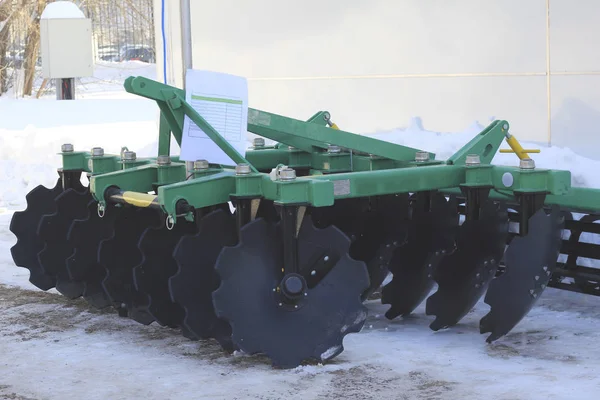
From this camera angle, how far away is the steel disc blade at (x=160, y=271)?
4.75 m

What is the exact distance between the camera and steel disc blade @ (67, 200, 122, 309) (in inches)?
209

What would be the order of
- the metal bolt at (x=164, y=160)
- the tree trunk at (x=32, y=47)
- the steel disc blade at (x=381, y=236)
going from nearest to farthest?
the metal bolt at (x=164, y=160), the steel disc blade at (x=381, y=236), the tree trunk at (x=32, y=47)

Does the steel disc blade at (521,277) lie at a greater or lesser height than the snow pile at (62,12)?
lesser

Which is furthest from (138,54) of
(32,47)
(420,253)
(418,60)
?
(420,253)

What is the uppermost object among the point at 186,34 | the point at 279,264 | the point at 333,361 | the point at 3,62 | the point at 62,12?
the point at 62,12

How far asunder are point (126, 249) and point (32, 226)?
0.89 m

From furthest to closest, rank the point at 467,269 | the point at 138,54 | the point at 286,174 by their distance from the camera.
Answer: the point at 138,54 → the point at 467,269 → the point at 286,174

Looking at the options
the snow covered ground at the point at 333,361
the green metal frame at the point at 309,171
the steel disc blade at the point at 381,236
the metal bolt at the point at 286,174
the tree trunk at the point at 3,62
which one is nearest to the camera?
the snow covered ground at the point at 333,361

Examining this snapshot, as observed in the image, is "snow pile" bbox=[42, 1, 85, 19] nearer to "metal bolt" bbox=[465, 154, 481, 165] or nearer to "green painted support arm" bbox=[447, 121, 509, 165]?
"green painted support arm" bbox=[447, 121, 509, 165]

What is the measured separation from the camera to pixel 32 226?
18.7 feet

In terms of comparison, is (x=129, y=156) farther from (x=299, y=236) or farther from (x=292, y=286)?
(x=292, y=286)

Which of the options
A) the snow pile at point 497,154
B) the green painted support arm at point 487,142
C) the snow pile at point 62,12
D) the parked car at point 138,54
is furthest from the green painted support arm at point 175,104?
the parked car at point 138,54

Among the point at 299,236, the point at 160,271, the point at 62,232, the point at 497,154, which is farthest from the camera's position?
the point at 497,154

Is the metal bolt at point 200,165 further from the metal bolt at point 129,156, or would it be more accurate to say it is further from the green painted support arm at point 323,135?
the metal bolt at point 129,156
